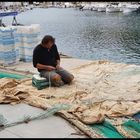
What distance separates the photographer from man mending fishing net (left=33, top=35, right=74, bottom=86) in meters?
6.90

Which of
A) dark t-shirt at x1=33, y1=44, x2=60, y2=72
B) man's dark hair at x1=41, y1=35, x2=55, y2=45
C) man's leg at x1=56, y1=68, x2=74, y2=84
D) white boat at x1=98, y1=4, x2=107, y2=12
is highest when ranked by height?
man's dark hair at x1=41, y1=35, x2=55, y2=45

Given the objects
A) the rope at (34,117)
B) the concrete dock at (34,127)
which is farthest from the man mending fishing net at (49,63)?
the rope at (34,117)

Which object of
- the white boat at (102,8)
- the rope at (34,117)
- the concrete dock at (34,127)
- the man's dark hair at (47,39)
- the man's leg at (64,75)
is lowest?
the white boat at (102,8)

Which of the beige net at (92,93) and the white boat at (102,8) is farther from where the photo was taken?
the white boat at (102,8)

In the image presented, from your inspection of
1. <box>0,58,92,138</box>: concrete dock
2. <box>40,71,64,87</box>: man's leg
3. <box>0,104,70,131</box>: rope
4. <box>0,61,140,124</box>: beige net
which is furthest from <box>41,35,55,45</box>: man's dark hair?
<box>0,104,70,131</box>: rope

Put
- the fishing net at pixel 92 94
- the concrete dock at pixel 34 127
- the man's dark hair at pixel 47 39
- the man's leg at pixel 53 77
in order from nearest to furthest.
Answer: the concrete dock at pixel 34 127
the fishing net at pixel 92 94
the man's dark hair at pixel 47 39
the man's leg at pixel 53 77

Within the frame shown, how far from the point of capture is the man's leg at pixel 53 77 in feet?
22.5

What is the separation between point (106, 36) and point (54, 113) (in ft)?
94.5

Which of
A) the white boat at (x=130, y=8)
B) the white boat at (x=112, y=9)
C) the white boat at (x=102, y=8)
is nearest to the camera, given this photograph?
the white boat at (x=130, y=8)

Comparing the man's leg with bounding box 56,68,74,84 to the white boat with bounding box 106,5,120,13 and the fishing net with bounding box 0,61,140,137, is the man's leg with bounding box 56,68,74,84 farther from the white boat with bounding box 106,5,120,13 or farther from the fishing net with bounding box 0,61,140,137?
the white boat with bounding box 106,5,120,13

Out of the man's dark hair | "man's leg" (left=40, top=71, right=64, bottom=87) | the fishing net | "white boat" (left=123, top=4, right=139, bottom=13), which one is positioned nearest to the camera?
the fishing net

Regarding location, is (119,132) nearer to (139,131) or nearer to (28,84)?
(139,131)

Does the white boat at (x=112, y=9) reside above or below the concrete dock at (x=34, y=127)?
below

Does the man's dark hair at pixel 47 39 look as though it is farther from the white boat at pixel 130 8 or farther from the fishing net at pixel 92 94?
the white boat at pixel 130 8
